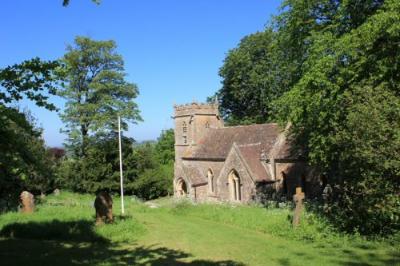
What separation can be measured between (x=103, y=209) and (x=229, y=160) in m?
19.4

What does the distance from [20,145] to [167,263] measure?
583cm

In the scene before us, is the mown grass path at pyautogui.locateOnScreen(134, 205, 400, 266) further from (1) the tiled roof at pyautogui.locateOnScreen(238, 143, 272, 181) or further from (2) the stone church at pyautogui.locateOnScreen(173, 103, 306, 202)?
(1) the tiled roof at pyautogui.locateOnScreen(238, 143, 272, 181)

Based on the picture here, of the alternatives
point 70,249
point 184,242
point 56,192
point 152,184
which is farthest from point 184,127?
point 70,249

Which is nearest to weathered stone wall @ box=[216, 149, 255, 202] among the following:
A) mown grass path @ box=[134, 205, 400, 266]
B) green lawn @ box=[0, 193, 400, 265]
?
green lawn @ box=[0, 193, 400, 265]

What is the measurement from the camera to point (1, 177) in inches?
389

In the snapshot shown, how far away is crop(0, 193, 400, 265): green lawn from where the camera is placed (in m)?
14.1

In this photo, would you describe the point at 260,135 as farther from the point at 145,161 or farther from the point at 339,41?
the point at 339,41

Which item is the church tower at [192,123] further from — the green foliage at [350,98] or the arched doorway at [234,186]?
the green foliage at [350,98]

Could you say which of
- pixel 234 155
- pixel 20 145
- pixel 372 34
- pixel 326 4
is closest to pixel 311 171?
pixel 234 155

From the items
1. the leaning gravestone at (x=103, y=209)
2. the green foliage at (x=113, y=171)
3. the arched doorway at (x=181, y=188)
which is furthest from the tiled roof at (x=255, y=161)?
the leaning gravestone at (x=103, y=209)

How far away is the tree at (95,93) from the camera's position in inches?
1772

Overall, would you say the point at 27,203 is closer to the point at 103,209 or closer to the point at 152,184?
the point at 103,209

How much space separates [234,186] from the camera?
39.5 meters

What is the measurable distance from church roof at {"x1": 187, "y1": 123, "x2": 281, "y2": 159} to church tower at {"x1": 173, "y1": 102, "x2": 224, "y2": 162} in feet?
3.17
